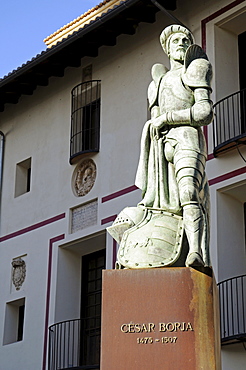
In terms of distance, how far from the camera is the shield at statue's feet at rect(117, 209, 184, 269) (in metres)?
8.32

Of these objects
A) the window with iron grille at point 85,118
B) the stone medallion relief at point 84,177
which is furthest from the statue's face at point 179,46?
the window with iron grille at point 85,118

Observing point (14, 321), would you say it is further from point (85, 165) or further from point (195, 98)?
point (195, 98)

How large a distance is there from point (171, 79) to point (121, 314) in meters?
2.62

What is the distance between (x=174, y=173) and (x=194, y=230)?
0.80 m

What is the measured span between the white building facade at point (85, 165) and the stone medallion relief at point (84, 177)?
1.1 inches

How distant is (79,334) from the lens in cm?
1908

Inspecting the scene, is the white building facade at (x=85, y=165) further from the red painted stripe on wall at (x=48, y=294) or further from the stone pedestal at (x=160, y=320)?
the stone pedestal at (x=160, y=320)

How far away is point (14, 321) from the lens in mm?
20969

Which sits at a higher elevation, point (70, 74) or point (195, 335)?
point (70, 74)

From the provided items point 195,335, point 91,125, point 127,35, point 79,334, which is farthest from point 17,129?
point 195,335

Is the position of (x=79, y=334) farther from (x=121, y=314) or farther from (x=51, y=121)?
(x=121, y=314)

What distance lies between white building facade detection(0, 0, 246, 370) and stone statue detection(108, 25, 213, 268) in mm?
6940

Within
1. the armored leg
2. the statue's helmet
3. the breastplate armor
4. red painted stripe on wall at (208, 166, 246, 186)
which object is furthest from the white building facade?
Result: the armored leg

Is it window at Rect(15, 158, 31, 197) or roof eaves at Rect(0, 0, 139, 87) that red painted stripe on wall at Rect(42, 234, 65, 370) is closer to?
window at Rect(15, 158, 31, 197)
